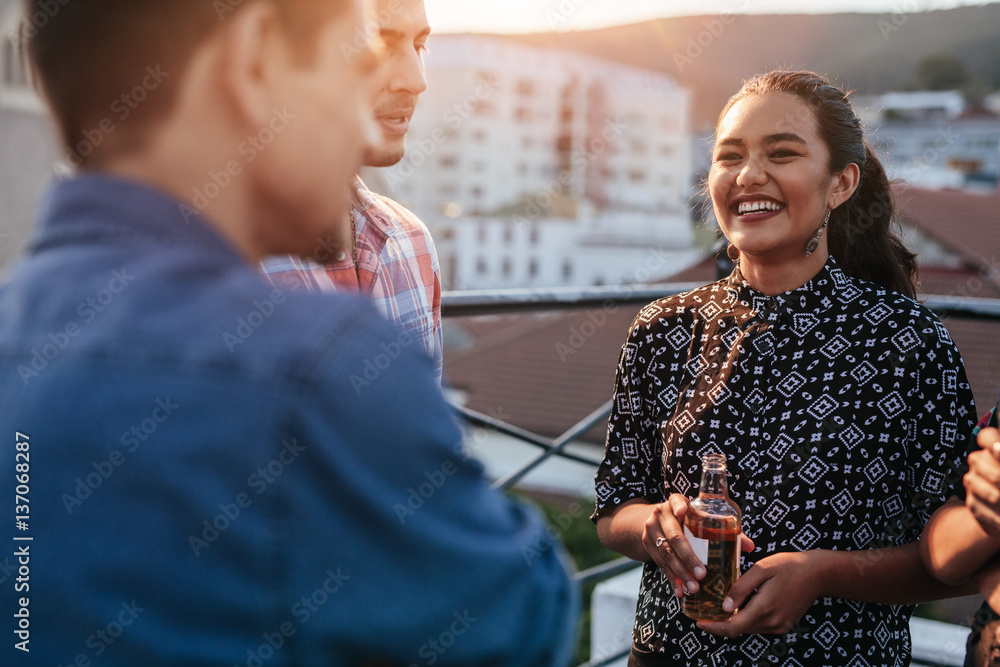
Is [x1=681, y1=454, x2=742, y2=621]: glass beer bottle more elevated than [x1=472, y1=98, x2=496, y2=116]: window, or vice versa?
[x1=681, y1=454, x2=742, y2=621]: glass beer bottle

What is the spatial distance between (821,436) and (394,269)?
38.0 inches

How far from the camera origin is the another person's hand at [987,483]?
1244 millimetres

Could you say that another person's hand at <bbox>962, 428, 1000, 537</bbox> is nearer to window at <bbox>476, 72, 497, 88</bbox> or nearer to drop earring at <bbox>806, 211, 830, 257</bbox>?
drop earring at <bbox>806, 211, 830, 257</bbox>

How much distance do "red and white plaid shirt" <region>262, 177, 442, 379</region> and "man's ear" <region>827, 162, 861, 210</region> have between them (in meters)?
0.92

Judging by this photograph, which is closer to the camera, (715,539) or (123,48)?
(123,48)

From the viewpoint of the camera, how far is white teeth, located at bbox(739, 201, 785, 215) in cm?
181

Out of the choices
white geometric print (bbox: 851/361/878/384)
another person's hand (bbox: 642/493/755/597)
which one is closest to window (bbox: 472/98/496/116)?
white geometric print (bbox: 851/361/878/384)

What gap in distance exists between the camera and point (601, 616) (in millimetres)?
3109

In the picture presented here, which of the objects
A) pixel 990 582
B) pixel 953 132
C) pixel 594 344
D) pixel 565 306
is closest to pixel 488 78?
pixel 953 132

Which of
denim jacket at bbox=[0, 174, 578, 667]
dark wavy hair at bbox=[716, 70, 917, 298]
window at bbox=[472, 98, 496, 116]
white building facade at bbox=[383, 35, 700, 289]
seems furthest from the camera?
window at bbox=[472, 98, 496, 116]

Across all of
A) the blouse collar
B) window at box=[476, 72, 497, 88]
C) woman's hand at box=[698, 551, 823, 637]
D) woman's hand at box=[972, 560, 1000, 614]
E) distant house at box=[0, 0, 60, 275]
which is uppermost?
the blouse collar

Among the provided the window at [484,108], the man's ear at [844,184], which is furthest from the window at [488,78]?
the man's ear at [844,184]

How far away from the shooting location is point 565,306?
8.61ft

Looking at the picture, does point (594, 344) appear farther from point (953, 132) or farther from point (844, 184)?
point (953, 132)
